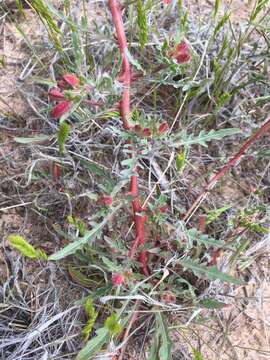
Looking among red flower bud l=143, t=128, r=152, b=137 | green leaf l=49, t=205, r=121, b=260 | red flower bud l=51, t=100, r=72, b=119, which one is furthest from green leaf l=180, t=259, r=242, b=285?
red flower bud l=51, t=100, r=72, b=119

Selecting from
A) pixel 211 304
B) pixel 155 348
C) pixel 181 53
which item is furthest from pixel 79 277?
pixel 181 53

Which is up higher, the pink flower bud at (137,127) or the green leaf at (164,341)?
the pink flower bud at (137,127)

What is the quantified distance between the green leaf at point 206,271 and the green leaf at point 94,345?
35 centimetres

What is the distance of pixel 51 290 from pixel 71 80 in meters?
0.77

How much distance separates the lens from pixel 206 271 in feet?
5.35

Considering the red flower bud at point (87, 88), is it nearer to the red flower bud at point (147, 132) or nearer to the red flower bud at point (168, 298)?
the red flower bud at point (147, 132)

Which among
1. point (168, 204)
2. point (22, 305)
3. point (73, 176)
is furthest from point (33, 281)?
point (168, 204)

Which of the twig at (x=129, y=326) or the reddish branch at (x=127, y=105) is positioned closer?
the reddish branch at (x=127, y=105)

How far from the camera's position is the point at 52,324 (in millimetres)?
1731

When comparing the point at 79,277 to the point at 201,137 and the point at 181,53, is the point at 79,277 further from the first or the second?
the point at 181,53

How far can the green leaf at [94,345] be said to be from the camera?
1.51m

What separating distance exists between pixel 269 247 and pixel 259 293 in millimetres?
170

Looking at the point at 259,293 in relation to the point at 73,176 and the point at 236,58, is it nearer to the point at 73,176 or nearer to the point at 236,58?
the point at 73,176

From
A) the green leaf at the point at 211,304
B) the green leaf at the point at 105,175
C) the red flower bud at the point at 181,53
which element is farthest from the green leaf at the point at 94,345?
the red flower bud at the point at 181,53
